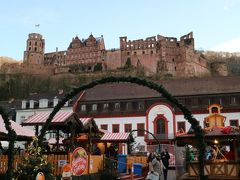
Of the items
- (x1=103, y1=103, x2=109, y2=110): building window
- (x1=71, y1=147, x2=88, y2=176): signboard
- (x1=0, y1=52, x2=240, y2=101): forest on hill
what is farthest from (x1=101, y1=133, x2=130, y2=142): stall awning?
(x1=0, y1=52, x2=240, y2=101): forest on hill

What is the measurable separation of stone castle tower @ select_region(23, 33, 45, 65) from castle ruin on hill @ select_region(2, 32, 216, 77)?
943 centimetres

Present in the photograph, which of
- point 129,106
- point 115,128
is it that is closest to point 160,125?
point 129,106

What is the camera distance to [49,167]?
12000 millimetres

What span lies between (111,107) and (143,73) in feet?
148

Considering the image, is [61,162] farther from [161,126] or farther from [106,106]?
[106,106]

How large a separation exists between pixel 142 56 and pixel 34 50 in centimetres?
4348

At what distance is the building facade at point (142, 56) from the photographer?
9831 cm

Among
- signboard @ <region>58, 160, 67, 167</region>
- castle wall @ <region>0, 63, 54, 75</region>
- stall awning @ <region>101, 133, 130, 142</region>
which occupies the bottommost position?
signboard @ <region>58, 160, 67, 167</region>

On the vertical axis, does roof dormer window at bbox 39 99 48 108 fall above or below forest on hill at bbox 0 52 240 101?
below

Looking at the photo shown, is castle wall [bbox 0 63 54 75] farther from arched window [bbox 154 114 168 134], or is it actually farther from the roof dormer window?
arched window [bbox 154 114 168 134]

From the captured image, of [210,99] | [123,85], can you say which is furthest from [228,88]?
[123,85]

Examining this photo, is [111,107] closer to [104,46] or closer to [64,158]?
[64,158]

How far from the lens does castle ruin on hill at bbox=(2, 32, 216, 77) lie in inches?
3873

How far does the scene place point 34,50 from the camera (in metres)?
122
